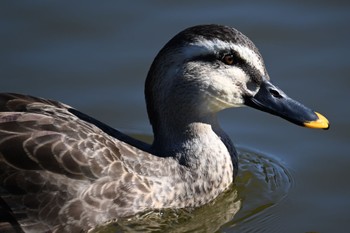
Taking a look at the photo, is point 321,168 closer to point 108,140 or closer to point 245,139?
point 245,139

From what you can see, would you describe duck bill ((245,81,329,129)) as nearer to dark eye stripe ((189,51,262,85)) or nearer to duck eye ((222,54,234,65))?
dark eye stripe ((189,51,262,85))

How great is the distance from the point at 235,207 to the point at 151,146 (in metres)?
0.90

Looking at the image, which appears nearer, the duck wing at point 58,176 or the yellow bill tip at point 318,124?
the duck wing at point 58,176

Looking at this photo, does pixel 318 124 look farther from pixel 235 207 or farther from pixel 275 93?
pixel 235 207

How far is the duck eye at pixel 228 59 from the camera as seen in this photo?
22.0 feet

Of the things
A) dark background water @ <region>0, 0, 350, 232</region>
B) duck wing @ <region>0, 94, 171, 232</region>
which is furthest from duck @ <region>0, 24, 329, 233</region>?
dark background water @ <region>0, 0, 350, 232</region>

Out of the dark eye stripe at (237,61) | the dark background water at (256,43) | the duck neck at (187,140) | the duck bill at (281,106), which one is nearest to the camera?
the dark eye stripe at (237,61)

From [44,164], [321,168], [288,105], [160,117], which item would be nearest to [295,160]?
[321,168]

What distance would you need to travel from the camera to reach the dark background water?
24.8 ft

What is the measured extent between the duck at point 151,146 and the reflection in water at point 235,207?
9 cm

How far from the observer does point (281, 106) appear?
690cm

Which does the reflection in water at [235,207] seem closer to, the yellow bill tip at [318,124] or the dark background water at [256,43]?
the dark background water at [256,43]

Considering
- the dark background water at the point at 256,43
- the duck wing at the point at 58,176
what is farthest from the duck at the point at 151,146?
the dark background water at the point at 256,43

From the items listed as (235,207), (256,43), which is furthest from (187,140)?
(256,43)
